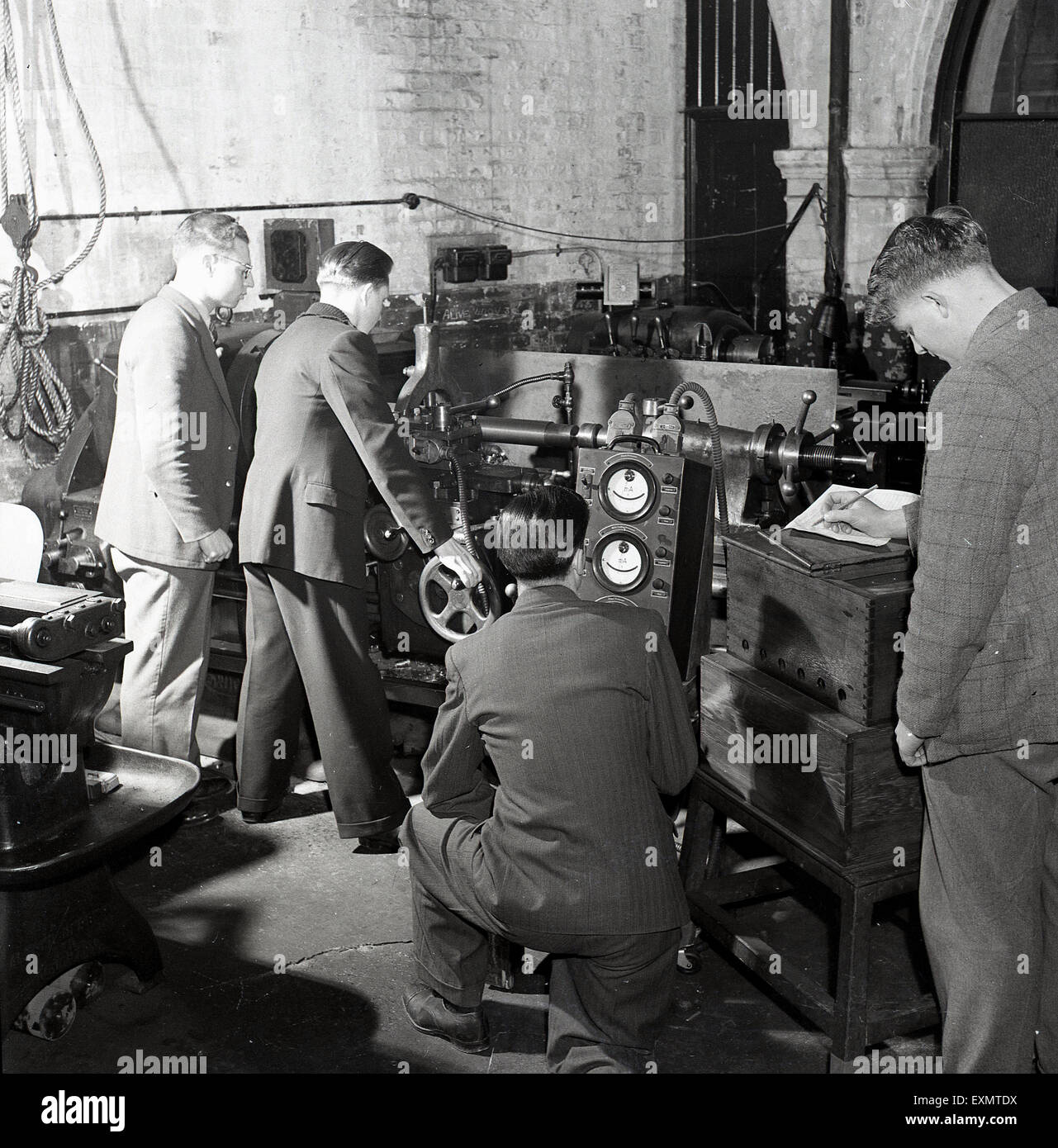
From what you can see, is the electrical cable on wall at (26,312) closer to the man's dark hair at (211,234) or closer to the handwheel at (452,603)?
the man's dark hair at (211,234)

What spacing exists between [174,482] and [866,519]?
6.06 ft

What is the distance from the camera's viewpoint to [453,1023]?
268 centimetres

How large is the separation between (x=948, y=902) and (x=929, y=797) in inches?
6.9

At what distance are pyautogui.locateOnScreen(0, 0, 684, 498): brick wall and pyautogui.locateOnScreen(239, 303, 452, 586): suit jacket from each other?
1783 millimetres

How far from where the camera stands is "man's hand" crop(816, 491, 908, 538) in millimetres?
2654

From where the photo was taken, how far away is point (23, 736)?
2.58 meters

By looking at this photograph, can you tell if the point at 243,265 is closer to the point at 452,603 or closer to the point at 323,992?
the point at 452,603

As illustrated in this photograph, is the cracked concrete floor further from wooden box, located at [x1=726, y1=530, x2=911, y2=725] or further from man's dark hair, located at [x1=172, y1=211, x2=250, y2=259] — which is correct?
man's dark hair, located at [x1=172, y1=211, x2=250, y2=259]

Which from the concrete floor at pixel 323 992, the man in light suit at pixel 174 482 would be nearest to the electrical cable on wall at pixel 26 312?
the man in light suit at pixel 174 482

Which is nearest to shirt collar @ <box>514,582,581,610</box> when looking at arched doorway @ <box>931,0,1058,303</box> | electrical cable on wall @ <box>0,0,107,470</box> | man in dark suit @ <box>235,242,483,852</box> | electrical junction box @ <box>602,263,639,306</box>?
man in dark suit @ <box>235,242,483,852</box>

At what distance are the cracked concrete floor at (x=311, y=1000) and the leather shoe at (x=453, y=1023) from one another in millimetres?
26
